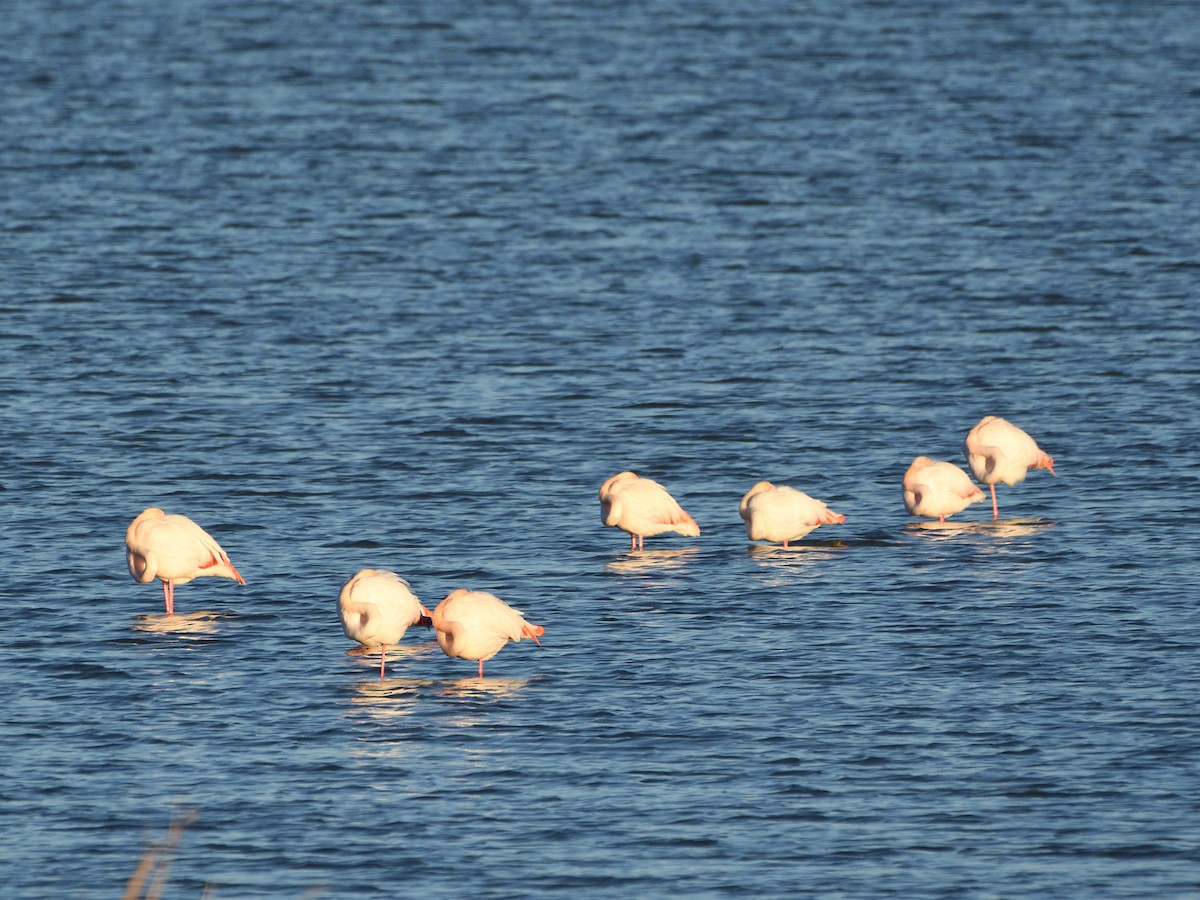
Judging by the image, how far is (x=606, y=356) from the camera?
3684 cm

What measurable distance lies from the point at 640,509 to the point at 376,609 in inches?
208

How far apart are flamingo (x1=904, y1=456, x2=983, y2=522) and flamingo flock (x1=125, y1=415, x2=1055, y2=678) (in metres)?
0.01

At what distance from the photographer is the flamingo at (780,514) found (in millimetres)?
25594

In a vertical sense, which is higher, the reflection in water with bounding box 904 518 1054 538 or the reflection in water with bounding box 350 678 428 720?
the reflection in water with bounding box 904 518 1054 538

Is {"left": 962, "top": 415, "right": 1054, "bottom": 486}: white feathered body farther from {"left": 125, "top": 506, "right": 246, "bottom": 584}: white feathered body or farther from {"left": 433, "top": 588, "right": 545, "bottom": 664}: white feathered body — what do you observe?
{"left": 125, "top": 506, "right": 246, "bottom": 584}: white feathered body

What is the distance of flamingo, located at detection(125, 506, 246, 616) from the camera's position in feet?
76.2

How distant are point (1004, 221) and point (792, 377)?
1344 centimetres

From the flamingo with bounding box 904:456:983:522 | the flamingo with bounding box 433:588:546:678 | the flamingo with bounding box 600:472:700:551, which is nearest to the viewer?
the flamingo with bounding box 433:588:546:678

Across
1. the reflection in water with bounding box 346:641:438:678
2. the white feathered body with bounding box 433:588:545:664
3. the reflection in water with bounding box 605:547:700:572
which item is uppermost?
the reflection in water with bounding box 605:547:700:572

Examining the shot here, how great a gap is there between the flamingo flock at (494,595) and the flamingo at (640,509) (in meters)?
0.01

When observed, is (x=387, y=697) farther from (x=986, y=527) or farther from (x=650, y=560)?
(x=986, y=527)

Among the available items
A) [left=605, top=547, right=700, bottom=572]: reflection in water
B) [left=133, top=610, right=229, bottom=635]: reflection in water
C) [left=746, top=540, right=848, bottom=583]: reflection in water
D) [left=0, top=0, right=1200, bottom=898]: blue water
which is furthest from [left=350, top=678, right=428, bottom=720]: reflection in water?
[left=746, top=540, right=848, bottom=583]: reflection in water

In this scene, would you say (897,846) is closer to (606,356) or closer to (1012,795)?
(1012,795)

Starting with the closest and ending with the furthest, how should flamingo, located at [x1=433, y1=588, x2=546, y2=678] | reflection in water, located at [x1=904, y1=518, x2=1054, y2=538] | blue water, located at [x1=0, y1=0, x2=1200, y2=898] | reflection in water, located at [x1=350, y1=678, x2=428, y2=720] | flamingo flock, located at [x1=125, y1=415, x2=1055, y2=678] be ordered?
blue water, located at [x1=0, y1=0, x2=1200, y2=898]
reflection in water, located at [x1=350, y1=678, x2=428, y2=720]
flamingo, located at [x1=433, y1=588, x2=546, y2=678]
flamingo flock, located at [x1=125, y1=415, x2=1055, y2=678]
reflection in water, located at [x1=904, y1=518, x2=1054, y2=538]
